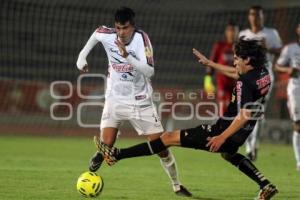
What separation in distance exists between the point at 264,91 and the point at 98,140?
1889mm

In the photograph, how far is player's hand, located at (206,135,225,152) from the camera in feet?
26.1

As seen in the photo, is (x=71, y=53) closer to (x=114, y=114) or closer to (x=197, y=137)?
(x=114, y=114)

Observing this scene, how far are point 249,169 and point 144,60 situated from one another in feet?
5.51

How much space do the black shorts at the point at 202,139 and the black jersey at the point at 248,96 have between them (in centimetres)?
5

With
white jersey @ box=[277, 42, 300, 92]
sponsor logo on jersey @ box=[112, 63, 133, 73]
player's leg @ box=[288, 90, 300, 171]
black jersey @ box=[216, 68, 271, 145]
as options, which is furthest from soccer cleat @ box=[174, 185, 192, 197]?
white jersey @ box=[277, 42, 300, 92]

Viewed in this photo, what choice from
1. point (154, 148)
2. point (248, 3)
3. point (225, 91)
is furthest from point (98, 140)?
point (248, 3)

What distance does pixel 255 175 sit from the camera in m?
8.29

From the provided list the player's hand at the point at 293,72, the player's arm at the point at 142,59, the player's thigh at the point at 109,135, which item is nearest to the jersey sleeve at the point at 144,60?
the player's arm at the point at 142,59

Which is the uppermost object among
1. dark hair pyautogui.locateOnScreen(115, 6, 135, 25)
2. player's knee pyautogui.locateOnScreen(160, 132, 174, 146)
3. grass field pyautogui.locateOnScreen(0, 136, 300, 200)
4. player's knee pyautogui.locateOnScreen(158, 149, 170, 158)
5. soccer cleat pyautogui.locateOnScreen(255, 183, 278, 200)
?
dark hair pyautogui.locateOnScreen(115, 6, 135, 25)

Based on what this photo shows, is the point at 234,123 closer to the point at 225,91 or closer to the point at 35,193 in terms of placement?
the point at 35,193

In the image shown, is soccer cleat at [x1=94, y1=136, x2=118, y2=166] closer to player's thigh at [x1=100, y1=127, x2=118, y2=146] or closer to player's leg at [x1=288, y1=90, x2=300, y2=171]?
player's thigh at [x1=100, y1=127, x2=118, y2=146]

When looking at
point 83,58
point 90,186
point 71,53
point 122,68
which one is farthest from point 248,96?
point 71,53

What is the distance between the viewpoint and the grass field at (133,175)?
28.8 feet

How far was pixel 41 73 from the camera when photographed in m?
21.4
